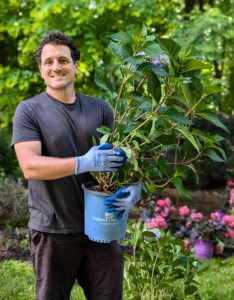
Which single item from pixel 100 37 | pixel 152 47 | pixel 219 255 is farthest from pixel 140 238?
pixel 100 37

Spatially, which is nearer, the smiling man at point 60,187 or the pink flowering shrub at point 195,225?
the smiling man at point 60,187

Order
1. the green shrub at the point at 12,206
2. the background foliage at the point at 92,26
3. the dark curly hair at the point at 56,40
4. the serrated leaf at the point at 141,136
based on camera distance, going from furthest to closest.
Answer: the background foliage at the point at 92,26 < the green shrub at the point at 12,206 < the dark curly hair at the point at 56,40 < the serrated leaf at the point at 141,136

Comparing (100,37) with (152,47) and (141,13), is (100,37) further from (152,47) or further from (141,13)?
(152,47)

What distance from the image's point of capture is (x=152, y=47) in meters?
2.11

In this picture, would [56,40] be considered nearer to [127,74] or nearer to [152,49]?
[127,74]

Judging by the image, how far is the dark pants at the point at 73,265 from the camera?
240 centimetres

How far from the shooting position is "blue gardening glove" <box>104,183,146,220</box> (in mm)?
2266

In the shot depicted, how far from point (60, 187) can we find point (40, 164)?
249mm

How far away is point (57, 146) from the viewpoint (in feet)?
7.75

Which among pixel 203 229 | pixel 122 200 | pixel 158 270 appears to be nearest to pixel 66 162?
pixel 122 200

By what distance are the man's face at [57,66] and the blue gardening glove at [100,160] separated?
429 mm

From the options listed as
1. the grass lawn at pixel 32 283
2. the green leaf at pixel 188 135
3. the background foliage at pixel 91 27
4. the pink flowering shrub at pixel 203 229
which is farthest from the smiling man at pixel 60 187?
the background foliage at pixel 91 27

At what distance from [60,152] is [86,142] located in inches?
6.2

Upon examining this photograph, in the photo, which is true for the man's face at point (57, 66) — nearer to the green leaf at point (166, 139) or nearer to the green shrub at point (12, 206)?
the green leaf at point (166, 139)
